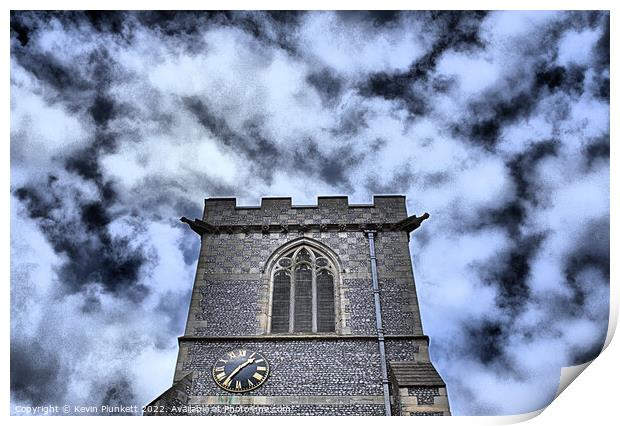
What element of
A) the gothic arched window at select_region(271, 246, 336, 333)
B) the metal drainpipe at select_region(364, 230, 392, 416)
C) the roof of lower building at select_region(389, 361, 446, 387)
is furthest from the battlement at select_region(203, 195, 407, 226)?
the roof of lower building at select_region(389, 361, 446, 387)

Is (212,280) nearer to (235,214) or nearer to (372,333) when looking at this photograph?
(235,214)

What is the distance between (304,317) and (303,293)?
31.1 inches

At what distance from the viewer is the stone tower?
12469 millimetres

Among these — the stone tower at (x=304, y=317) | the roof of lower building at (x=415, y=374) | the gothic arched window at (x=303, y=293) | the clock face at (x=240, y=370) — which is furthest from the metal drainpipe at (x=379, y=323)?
the clock face at (x=240, y=370)

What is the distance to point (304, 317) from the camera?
48.1 feet

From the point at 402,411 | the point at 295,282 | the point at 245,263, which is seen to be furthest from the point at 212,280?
the point at 402,411

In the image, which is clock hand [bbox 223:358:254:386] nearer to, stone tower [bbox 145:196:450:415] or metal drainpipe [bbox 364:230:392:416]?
stone tower [bbox 145:196:450:415]

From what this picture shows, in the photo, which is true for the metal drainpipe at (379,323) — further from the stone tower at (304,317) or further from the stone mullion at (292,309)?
the stone mullion at (292,309)

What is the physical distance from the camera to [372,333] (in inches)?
547

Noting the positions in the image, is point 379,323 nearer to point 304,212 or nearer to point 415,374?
point 415,374

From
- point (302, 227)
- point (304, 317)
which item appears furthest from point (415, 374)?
point (302, 227)

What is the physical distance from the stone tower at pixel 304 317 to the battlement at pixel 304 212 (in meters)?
0.03

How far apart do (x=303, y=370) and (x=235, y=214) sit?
19.2ft
